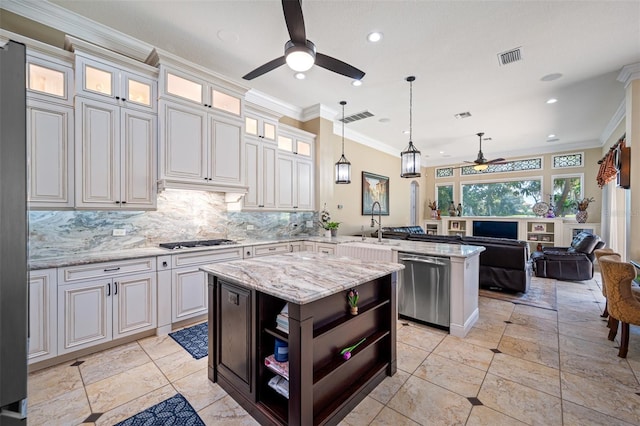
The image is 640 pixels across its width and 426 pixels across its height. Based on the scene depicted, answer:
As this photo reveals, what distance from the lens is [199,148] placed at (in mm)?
3373

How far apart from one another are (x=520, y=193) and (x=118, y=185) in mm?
9758

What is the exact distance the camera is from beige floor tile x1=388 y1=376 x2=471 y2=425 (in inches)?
71.2

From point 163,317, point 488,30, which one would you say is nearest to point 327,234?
point 163,317

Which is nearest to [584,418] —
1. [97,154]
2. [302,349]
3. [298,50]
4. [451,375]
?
[451,375]

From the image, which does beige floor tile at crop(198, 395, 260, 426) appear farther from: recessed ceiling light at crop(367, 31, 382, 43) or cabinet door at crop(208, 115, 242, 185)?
recessed ceiling light at crop(367, 31, 382, 43)

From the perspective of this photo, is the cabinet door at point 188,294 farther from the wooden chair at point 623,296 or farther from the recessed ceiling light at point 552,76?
the recessed ceiling light at point 552,76

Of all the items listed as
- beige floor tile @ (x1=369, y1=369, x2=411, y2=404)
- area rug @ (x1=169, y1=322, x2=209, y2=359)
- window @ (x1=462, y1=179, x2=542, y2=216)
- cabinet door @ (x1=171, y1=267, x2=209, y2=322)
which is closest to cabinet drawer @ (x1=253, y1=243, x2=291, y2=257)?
cabinet door @ (x1=171, y1=267, x2=209, y2=322)

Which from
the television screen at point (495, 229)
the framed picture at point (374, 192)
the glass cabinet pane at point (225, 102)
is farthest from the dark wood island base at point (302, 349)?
the television screen at point (495, 229)

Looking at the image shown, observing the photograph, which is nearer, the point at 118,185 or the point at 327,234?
the point at 118,185

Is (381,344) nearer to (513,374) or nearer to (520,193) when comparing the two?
(513,374)

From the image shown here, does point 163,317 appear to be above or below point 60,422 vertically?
above

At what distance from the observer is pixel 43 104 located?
2.47 meters

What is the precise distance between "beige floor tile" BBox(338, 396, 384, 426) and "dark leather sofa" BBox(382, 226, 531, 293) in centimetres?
326

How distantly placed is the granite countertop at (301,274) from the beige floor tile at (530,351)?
1734 mm
